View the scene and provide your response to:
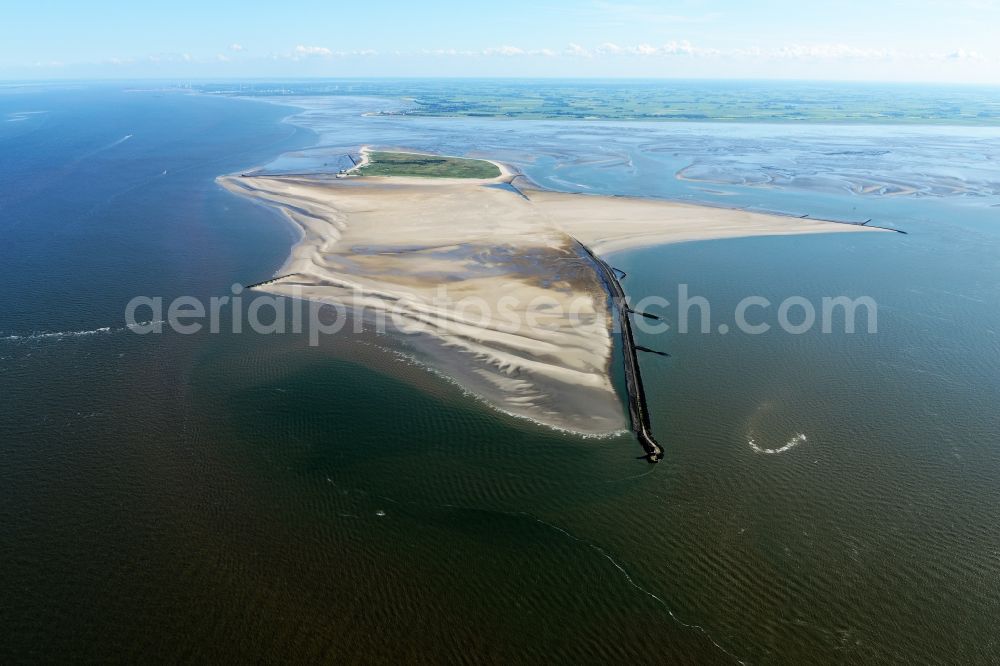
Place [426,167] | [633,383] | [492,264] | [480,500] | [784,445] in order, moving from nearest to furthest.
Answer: [480,500] < [784,445] < [633,383] < [492,264] < [426,167]

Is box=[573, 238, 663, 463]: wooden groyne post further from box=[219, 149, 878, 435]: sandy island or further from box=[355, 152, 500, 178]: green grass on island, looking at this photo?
box=[355, 152, 500, 178]: green grass on island

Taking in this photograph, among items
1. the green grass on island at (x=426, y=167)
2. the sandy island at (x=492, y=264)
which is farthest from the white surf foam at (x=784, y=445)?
the green grass on island at (x=426, y=167)

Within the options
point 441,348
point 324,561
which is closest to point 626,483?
point 324,561

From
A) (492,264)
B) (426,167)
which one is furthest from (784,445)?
(426,167)

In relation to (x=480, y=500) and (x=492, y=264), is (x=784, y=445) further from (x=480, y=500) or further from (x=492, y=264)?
(x=492, y=264)

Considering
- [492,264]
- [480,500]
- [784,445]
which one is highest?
[492,264]

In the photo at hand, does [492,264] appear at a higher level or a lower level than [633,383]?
higher

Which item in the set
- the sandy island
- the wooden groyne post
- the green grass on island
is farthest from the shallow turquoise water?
the green grass on island
